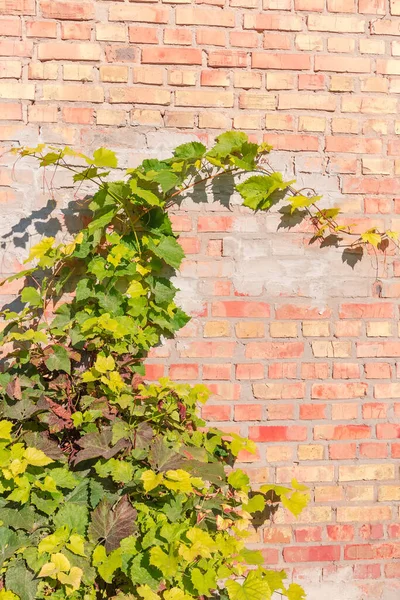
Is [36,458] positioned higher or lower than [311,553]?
higher

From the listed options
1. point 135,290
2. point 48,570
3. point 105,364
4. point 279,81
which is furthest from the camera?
point 279,81

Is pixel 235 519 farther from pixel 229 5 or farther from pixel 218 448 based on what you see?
pixel 229 5

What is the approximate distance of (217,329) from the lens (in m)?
2.14

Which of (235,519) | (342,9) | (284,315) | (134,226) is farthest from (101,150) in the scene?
(235,519)

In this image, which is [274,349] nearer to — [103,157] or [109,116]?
[103,157]

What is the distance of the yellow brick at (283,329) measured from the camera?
216cm

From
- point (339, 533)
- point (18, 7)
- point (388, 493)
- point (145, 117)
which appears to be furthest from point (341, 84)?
point (339, 533)

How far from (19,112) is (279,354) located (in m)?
1.24

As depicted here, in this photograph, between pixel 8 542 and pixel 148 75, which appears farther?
pixel 148 75

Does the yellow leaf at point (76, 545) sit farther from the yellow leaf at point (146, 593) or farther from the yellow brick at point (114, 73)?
the yellow brick at point (114, 73)

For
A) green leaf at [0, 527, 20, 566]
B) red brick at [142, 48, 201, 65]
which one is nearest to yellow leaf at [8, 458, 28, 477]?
green leaf at [0, 527, 20, 566]

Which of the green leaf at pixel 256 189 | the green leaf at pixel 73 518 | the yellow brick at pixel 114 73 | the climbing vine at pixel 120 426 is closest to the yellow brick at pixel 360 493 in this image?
the climbing vine at pixel 120 426

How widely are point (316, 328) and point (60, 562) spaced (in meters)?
1.14

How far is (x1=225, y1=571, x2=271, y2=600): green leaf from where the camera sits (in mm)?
1808
